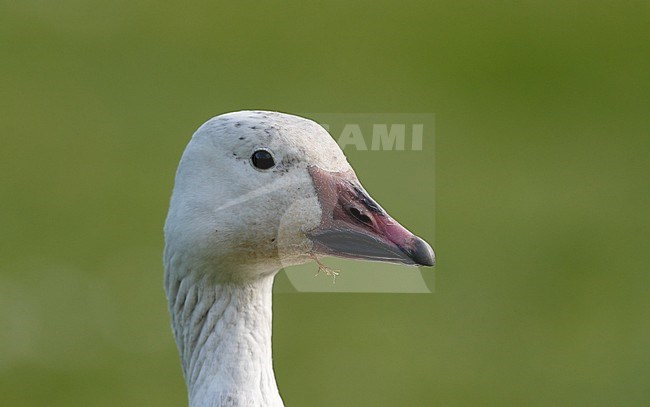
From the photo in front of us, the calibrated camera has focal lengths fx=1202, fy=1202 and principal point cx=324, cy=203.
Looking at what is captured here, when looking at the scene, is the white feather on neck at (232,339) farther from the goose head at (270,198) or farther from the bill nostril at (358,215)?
the bill nostril at (358,215)

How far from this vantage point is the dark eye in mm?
2035

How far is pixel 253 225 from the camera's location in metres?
2.05

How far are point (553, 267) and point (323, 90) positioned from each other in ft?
7.90

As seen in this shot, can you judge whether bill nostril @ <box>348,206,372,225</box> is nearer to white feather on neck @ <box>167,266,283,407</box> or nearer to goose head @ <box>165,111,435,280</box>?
goose head @ <box>165,111,435,280</box>

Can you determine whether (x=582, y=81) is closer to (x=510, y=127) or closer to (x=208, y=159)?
(x=510, y=127)

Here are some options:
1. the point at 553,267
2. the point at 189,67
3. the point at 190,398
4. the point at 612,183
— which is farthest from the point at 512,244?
the point at 190,398

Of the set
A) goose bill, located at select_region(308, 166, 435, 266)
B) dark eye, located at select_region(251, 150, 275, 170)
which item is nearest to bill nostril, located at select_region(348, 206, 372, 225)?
goose bill, located at select_region(308, 166, 435, 266)

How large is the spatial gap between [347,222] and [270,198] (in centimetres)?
14

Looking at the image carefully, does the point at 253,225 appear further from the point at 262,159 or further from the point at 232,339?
the point at 232,339

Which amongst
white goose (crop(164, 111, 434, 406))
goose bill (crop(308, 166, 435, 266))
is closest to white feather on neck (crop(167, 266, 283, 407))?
white goose (crop(164, 111, 434, 406))

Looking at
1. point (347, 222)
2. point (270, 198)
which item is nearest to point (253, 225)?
point (270, 198)

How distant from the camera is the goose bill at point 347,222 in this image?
2.01m

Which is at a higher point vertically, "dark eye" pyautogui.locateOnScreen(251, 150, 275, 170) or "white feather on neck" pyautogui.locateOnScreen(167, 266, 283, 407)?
"dark eye" pyautogui.locateOnScreen(251, 150, 275, 170)

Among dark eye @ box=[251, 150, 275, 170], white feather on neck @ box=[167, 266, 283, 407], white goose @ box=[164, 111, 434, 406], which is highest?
dark eye @ box=[251, 150, 275, 170]
